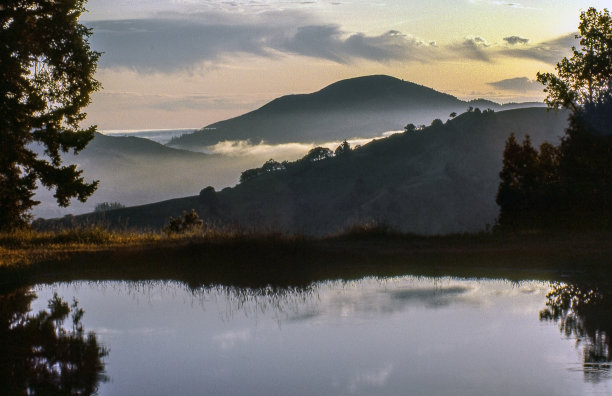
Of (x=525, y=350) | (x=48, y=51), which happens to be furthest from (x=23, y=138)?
(x=525, y=350)

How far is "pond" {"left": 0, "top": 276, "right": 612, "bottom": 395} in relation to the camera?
9.23 metres

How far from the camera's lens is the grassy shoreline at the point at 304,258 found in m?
18.7

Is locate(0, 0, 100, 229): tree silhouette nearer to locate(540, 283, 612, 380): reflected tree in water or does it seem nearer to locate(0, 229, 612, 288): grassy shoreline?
locate(0, 229, 612, 288): grassy shoreline

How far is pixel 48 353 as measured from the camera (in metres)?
10.8

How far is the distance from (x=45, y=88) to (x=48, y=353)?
16.9 m

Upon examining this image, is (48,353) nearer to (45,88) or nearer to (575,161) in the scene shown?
(45,88)

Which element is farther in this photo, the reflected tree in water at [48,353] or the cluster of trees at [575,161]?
the cluster of trees at [575,161]

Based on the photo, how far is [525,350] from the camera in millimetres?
10773

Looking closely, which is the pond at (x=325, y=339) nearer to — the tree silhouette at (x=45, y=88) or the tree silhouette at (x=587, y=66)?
the tree silhouette at (x=45, y=88)

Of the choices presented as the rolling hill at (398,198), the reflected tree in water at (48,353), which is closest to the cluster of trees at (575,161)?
the reflected tree in water at (48,353)

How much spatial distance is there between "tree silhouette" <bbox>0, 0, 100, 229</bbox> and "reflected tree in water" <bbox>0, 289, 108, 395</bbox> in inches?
430

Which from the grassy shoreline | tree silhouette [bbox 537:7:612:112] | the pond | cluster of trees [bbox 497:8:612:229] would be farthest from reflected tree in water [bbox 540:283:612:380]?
tree silhouette [bbox 537:7:612:112]

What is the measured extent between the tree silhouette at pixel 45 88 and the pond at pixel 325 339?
360 inches

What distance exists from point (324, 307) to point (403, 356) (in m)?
4.04
